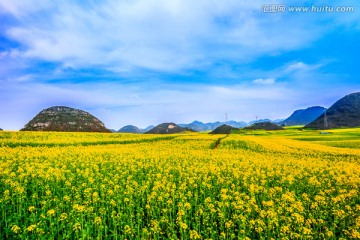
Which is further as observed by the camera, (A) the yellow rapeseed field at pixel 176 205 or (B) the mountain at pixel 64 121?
(B) the mountain at pixel 64 121

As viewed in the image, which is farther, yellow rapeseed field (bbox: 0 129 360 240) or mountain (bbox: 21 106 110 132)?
mountain (bbox: 21 106 110 132)

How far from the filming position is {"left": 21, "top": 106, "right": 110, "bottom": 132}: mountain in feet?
319

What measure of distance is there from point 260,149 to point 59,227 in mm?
30585

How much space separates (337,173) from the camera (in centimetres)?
1719

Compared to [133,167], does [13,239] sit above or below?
below

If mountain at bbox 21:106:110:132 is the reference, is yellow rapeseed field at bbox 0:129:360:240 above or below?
below

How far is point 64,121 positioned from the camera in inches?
4193

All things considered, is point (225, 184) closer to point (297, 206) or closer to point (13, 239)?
point (297, 206)

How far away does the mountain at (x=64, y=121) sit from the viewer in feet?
319

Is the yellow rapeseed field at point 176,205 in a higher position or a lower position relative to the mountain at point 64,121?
lower

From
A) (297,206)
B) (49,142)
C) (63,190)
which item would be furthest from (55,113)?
(297,206)

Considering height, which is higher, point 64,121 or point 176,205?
point 64,121

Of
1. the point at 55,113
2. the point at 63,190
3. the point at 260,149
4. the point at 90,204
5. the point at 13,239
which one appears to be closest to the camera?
the point at 13,239

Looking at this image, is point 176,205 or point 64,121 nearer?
point 176,205
